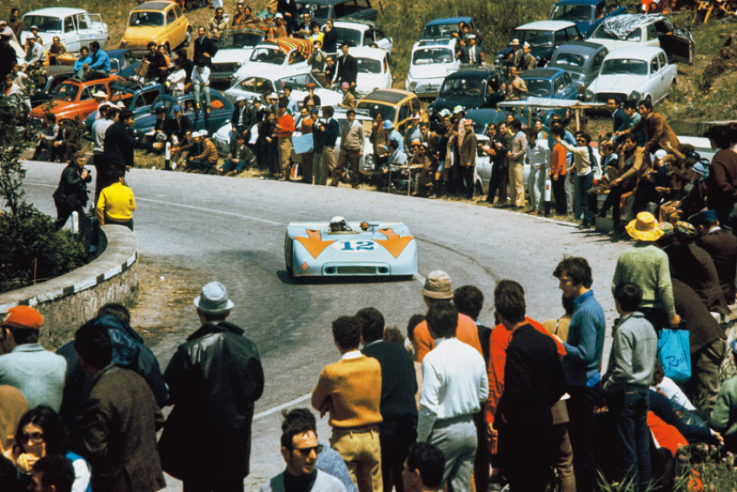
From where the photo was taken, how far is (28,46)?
3172 centimetres

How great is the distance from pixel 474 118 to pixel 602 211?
8.65 meters

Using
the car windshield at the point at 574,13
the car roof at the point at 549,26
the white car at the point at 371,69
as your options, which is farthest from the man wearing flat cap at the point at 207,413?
the car windshield at the point at 574,13

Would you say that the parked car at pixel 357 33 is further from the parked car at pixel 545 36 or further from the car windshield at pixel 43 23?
the car windshield at pixel 43 23

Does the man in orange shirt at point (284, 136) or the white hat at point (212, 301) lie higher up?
the white hat at point (212, 301)

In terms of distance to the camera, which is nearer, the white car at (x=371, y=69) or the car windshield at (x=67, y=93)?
the car windshield at (x=67, y=93)

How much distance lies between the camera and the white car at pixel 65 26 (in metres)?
36.0

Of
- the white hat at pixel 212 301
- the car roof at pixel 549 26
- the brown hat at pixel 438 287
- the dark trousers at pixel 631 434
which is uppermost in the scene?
the white hat at pixel 212 301

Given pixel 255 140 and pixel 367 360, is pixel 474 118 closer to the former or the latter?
pixel 255 140

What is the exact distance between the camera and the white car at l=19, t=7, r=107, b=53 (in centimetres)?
3600

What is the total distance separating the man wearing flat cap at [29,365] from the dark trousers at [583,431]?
11.7 feet

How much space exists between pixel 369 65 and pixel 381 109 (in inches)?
227

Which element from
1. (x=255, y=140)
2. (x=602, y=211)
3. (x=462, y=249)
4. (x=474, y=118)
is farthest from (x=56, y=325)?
(x=474, y=118)

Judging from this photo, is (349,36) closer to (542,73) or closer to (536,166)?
(542,73)

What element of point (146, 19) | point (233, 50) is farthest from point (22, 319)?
point (146, 19)
